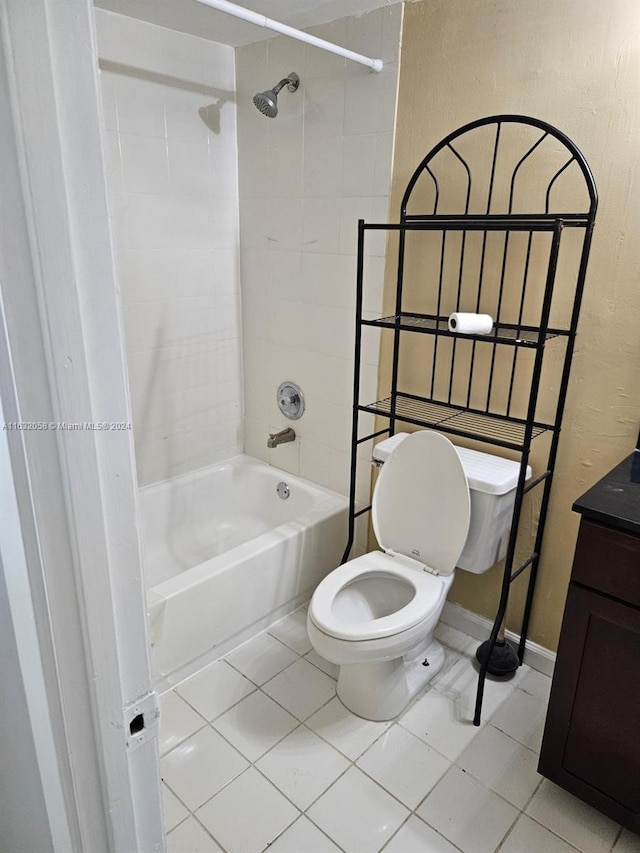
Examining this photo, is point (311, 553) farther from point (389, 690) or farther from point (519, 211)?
point (519, 211)

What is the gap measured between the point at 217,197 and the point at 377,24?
35.3 inches

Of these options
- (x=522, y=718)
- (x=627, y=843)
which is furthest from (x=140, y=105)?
(x=627, y=843)

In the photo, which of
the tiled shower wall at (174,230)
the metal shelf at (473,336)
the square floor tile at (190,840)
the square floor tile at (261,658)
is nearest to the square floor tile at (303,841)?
the square floor tile at (190,840)

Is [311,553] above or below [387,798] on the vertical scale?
above

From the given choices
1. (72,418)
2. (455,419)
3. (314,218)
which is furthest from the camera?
(314,218)

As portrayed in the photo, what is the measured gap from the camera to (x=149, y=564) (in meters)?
2.39

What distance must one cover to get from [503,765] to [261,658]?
847 mm

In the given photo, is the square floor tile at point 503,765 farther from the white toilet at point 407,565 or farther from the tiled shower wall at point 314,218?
the tiled shower wall at point 314,218

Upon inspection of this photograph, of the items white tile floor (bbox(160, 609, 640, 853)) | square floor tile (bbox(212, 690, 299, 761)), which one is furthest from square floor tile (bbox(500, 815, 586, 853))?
square floor tile (bbox(212, 690, 299, 761))

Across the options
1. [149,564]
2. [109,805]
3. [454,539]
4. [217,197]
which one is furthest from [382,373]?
[109,805]

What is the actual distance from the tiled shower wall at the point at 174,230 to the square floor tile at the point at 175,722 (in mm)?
971

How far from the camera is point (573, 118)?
1525mm

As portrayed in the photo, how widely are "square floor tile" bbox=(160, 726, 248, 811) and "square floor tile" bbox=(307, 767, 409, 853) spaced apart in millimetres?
263

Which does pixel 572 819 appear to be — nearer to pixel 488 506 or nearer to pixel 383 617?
pixel 383 617
